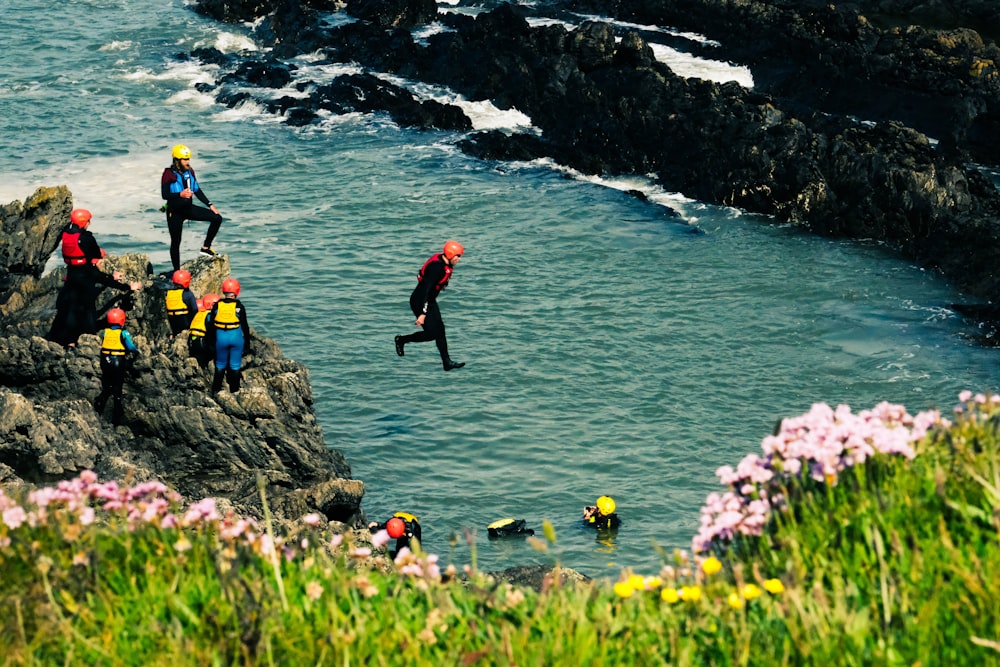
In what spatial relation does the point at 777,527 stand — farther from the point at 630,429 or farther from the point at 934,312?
the point at 934,312

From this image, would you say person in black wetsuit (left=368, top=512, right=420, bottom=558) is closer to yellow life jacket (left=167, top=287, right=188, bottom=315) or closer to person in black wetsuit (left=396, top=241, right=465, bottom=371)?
person in black wetsuit (left=396, top=241, right=465, bottom=371)

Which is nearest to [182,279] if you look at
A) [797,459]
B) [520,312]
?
[520,312]

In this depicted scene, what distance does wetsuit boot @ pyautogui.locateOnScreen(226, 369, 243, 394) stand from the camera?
21.1 m

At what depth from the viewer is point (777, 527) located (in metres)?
7.38

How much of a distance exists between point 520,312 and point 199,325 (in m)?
14.1

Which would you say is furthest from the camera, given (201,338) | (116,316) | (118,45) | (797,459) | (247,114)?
(118,45)

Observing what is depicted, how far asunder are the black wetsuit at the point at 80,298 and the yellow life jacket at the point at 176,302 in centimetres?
106

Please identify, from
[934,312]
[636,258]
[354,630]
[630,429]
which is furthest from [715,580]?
[636,258]

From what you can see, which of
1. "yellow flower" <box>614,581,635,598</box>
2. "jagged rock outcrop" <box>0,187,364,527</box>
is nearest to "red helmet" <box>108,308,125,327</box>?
"jagged rock outcrop" <box>0,187,364,527</box>

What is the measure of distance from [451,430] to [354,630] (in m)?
20.8

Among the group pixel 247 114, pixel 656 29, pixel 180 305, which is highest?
pixel 656 29

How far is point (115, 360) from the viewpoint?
20156mm

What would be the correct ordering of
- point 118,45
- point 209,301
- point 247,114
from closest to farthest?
point 209,301 < point 247,114 < point 118,45

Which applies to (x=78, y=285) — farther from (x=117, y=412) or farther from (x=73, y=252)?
(x=117, y=412)
